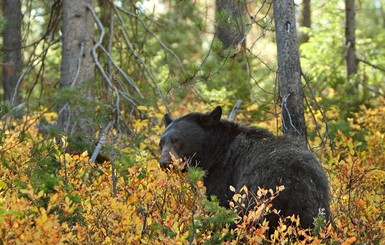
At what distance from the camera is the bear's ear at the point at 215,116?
6.50 metres

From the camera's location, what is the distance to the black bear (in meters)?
4.98

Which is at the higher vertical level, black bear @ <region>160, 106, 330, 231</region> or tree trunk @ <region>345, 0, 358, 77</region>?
tree trunk @ <region>345, 0, 358, 77</region>

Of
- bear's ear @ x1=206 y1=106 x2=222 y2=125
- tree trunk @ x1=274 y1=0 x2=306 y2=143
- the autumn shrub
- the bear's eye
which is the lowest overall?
the autumn shrub

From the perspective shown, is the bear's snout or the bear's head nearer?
the bear's snout

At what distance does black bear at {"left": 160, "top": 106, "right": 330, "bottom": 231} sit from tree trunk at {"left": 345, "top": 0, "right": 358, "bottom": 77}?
21.1 ft

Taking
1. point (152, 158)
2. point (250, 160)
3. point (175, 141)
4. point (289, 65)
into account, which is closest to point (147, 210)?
point (250, 160)

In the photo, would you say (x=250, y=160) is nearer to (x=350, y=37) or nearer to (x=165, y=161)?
(x=165, y=161)

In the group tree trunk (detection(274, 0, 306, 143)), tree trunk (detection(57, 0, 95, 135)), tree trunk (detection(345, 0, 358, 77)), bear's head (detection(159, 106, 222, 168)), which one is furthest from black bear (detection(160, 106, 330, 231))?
tree trunk (detection(345, 0, 358, 77))

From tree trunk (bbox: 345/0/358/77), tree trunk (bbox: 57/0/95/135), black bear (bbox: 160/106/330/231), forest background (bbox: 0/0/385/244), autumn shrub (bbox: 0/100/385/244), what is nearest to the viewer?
autumn shrub (bbox: 0/100/385/244)

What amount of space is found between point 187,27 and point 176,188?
5.25 meters

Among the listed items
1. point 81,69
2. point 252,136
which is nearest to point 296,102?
point 252,136

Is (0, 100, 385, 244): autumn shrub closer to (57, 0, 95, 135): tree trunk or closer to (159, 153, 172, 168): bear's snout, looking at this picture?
(159, 153, 172, 168): bear's snout

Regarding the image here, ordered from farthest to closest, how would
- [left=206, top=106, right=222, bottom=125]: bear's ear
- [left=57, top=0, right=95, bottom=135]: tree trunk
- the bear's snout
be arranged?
[left=57, top=0, right=95, bottom=135]: tree trunk → [left=206, top=106, right=222, bottom=125]: bear's ear → the bear's snout

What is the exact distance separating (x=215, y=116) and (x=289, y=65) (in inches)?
37.0
